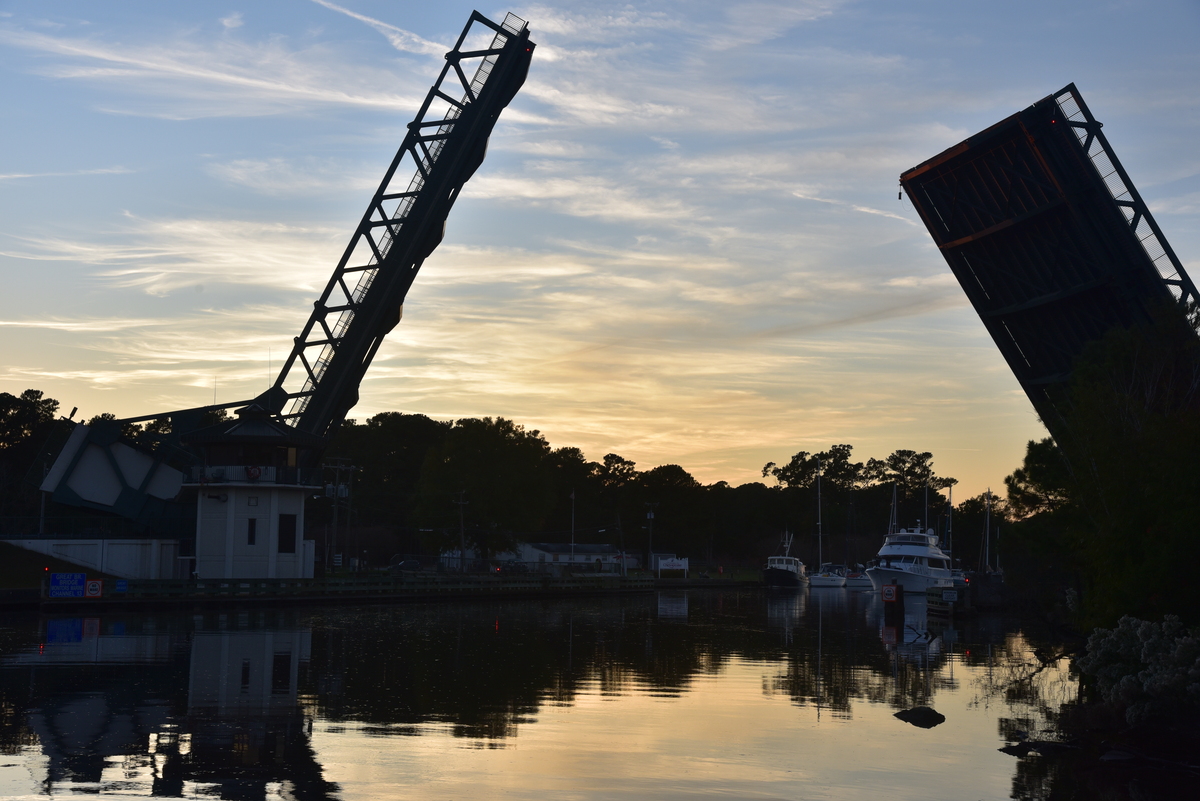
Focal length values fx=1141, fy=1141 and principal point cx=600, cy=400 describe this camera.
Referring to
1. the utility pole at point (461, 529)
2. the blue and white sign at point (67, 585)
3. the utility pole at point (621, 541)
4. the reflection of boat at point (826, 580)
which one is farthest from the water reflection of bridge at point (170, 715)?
the reflection of boat at point (826, 580)

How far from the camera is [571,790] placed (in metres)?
12.7

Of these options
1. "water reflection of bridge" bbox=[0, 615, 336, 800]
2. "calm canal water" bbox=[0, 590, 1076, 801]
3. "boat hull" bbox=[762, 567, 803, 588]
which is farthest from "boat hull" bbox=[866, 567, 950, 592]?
"water reflection of bridge" bbox=[0, 615, 336, 800]

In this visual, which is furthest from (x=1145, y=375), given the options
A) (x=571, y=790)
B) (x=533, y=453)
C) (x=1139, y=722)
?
(x=533, y=453)

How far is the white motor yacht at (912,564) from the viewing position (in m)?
66.1

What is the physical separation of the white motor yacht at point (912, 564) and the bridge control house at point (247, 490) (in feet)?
113

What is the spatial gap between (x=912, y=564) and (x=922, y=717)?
50.1m

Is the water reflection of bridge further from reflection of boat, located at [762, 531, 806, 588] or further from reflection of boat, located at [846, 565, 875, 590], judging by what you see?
reflection of boat, located at [846, 565, 875, 590]

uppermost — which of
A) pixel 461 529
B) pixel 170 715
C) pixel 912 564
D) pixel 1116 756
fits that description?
pixel 461 529

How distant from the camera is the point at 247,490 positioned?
49.1m

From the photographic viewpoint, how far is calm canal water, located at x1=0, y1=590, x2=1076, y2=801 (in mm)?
13008

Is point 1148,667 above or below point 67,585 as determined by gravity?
below

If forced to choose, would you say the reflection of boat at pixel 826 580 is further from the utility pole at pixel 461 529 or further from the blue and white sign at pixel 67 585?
the blue and white sign at pixel 67 585

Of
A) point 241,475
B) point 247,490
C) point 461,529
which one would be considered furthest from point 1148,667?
point 461,529

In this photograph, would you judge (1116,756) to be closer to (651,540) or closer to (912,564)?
(912,564)
